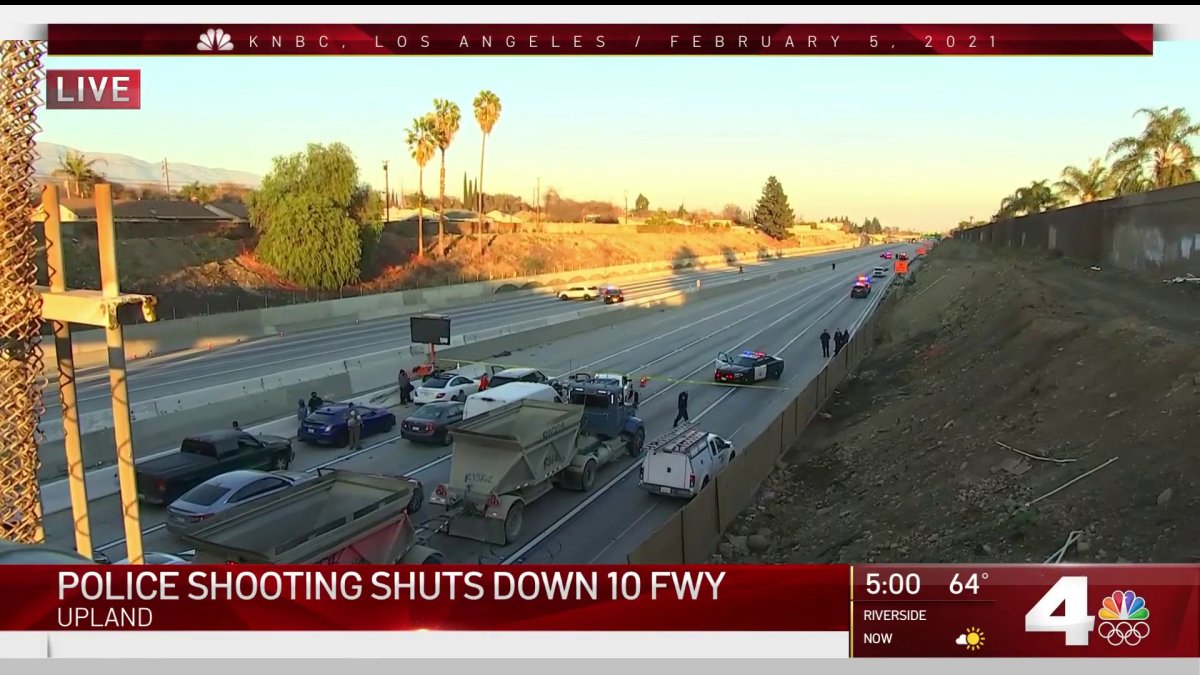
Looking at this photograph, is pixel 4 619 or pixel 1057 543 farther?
pixel 1057 543

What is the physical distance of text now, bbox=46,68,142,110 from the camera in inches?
216

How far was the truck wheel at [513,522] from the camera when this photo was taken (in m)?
13.3

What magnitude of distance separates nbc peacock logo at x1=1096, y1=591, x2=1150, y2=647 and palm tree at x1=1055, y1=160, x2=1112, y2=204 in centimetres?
5506

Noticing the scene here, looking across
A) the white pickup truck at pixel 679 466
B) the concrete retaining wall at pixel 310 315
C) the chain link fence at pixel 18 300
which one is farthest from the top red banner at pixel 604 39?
the white pickup truck at pixel 679 466

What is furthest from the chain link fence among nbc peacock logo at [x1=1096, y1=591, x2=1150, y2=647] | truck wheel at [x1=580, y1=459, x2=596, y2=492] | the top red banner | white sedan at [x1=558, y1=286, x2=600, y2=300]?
white sedan at [x1=558, y1=286, x2=600, y2=300]

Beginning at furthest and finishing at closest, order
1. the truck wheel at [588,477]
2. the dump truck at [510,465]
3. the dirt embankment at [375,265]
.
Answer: the dirt embankment at [375,265]
the truck wheel at [588,477]
the dump truck at [510,465]

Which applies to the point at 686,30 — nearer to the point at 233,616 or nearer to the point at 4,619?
the point at 233,616

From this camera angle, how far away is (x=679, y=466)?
15.4 metres

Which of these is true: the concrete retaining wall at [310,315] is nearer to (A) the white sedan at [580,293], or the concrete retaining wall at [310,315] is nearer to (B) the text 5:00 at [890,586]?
(A) the white sedan at [580,293]

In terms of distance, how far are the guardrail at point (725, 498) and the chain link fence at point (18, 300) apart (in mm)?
5888

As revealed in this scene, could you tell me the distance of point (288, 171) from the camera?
44.5 m

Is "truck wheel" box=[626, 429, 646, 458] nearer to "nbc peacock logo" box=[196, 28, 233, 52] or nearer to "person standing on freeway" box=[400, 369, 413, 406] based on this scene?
"person standing on freeway" box=[400, 369, 413, 406]

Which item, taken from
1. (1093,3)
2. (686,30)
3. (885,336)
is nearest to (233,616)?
(686,30)

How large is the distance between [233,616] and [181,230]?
47.3 m
